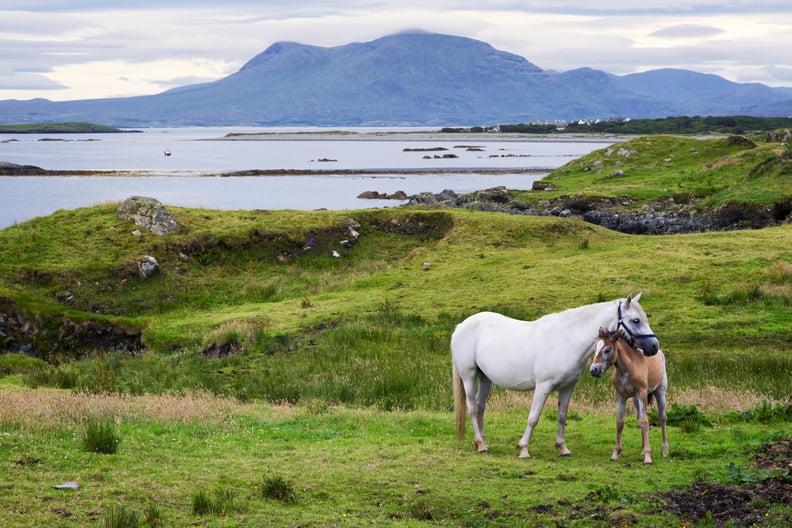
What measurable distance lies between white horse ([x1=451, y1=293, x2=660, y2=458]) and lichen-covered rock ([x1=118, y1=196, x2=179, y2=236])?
93.2 ft

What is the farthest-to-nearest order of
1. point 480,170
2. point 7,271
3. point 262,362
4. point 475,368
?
point 480,170 < point 7,271 < point 262,362 < point 475,368

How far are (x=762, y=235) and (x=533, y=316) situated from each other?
15503mm

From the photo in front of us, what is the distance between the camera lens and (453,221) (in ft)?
144

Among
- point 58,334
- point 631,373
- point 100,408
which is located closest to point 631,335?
point 631,373

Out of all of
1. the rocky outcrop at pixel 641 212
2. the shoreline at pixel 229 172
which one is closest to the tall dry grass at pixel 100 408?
the rocky outcrop at pixel 641 212

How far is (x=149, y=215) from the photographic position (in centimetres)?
3997

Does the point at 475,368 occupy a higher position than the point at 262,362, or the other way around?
the point at 475,368

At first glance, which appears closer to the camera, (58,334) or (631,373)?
(631,373)

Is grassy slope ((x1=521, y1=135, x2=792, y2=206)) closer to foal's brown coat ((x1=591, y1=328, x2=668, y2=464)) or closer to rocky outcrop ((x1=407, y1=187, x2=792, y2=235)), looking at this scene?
rocky outcrop ((x1=407, y1=187, x2=792, y2=235))

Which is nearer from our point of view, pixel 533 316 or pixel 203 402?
pixel 203 402

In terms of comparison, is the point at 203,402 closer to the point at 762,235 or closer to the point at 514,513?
the point at 514,513

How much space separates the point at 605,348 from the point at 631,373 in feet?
2.90

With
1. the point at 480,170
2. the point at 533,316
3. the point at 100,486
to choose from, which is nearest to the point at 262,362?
the point at 533,316

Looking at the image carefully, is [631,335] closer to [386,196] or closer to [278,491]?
[278,491]
